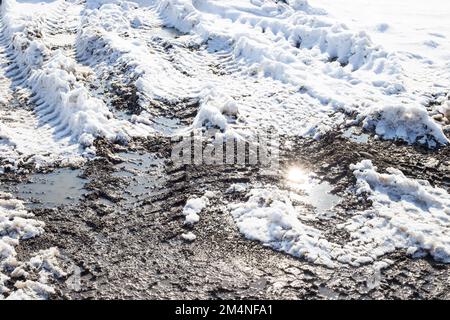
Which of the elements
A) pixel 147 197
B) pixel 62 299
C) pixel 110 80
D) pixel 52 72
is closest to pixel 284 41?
pixel 110 80

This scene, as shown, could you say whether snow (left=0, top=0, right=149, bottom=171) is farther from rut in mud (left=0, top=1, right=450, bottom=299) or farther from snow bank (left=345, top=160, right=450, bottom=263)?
snow bank (left=345, top=160, right=450, bottom=263)

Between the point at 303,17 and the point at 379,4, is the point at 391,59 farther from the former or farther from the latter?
the point at 379,4

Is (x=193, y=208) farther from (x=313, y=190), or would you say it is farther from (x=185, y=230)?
(x=313, y=190)

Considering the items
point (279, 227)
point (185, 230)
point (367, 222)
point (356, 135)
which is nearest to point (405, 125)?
point (356, 135)

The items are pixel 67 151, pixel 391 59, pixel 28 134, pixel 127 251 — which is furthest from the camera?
pixel 391 59

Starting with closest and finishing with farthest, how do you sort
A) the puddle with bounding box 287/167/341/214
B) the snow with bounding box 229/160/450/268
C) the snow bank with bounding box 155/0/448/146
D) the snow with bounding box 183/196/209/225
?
the snow with bounding box 229/160/450/268 → the snow with bounding box 183/196/209/225 → the puddle with bounding box 287/167/341/214 → the snow bank with bounding box 155/0/448/146

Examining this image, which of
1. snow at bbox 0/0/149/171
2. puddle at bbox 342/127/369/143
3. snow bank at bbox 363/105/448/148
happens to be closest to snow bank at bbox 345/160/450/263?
puddle at bbox 342/127/369/143

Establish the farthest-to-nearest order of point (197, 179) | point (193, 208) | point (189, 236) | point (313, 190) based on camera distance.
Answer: point (197, 179), point (313, 190), point (193, 208), point (189, 236)
